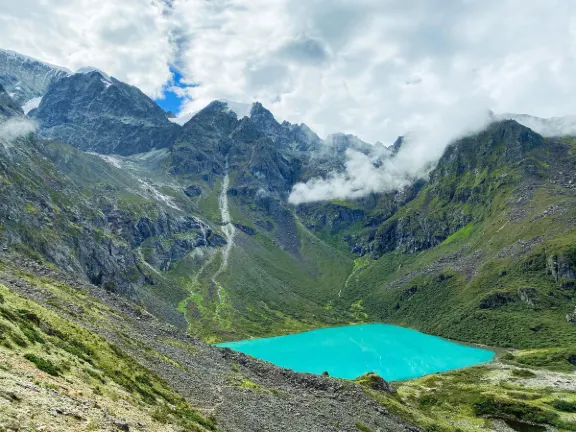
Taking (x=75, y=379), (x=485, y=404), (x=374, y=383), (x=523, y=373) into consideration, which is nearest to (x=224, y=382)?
(x=75, y=379)

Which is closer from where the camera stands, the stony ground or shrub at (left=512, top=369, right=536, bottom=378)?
the stony ground

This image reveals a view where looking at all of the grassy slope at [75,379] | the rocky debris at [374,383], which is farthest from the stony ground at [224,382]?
the rocky debris at [374,383]

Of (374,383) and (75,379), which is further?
(374,383)

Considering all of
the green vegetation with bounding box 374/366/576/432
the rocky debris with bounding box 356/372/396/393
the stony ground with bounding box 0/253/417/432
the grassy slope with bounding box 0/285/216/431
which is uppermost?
the green vegetation with bounding box 374/366/576/432

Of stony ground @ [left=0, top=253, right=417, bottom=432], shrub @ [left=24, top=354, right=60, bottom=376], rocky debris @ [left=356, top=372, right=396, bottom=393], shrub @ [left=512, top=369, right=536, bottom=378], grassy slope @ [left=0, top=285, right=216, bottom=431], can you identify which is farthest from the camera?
shrub @ [left=512, top=369, right=536, bottom=378]

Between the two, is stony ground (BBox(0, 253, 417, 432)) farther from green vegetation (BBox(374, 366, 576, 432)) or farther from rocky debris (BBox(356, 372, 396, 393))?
green vegetation (BBox(374, 366, 576, 432))

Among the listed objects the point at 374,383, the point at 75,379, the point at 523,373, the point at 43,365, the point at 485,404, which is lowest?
the point at 75,379

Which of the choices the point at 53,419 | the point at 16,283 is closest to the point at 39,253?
the point at 16,283

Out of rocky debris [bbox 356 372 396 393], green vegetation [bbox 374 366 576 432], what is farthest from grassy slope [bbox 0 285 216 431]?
green vegetation [bbox 374 366 576 432]

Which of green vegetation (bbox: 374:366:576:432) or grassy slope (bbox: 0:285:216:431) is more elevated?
green vegetation (bbox: 374:366:576:432)

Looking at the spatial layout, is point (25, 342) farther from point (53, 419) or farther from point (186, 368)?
point (186, 368)

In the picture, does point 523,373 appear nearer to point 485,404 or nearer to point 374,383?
point 485,404
